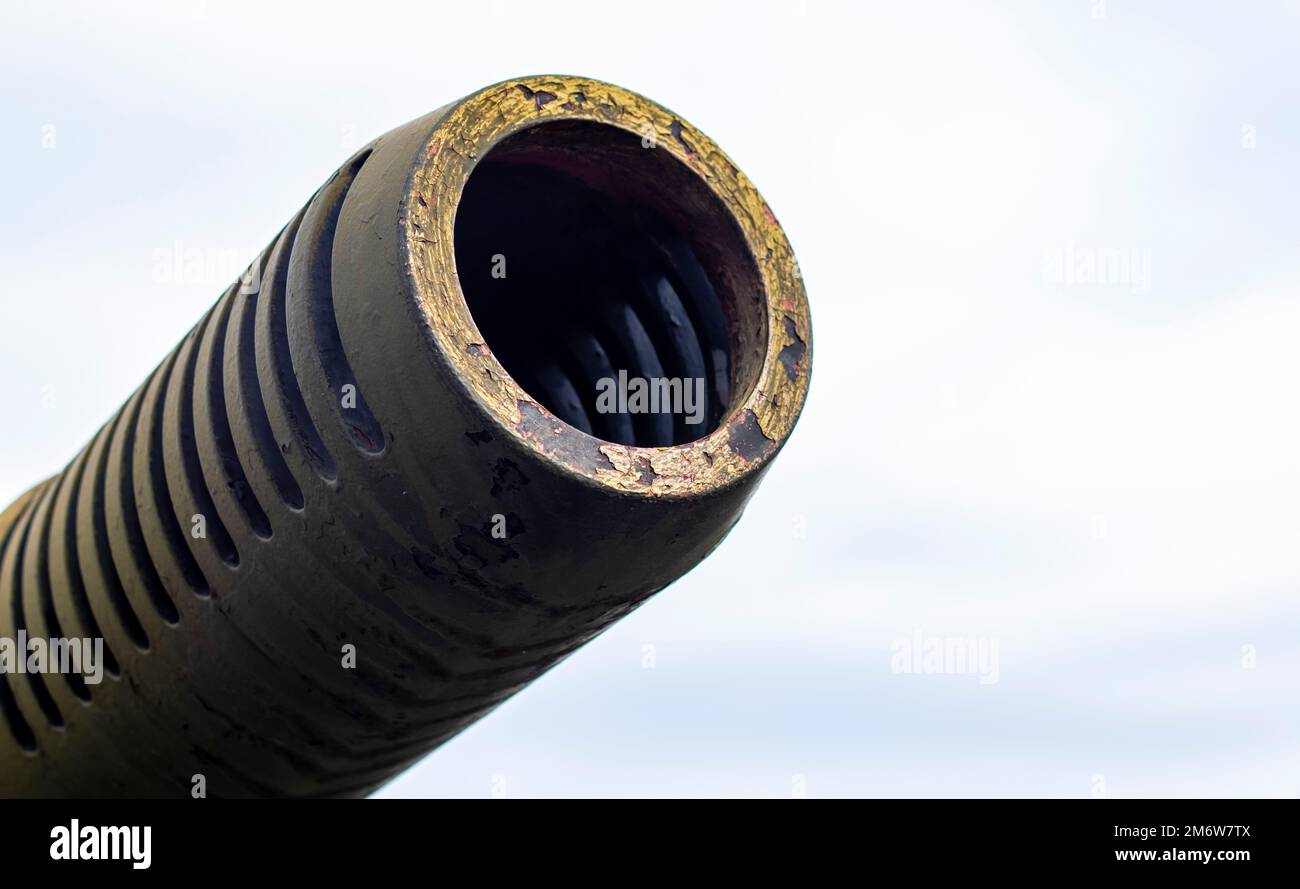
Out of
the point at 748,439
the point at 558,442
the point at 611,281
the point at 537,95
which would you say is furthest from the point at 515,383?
the point at 611,281

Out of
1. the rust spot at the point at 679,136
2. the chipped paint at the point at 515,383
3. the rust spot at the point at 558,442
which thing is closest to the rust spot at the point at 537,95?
the chipped paint at the point at 515,383

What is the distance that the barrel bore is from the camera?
2.08 meters

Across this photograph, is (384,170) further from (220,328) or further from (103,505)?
(103,505)

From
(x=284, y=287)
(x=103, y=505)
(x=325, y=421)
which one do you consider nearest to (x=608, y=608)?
(x=325, y=421)

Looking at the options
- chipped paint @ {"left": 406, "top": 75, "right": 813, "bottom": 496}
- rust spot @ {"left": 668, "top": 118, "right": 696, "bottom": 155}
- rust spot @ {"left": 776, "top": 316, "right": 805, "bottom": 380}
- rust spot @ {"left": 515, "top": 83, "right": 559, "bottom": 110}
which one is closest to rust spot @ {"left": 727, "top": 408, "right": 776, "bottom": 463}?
chipped paint @ {"left": 406, "top": 75, "right": 813, "bottom": 496}

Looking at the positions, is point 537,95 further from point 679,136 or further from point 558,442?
point 558,442

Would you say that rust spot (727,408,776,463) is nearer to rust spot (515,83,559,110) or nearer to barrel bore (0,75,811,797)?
barrel bore (0,75,811,797)

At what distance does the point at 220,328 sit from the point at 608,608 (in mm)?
929

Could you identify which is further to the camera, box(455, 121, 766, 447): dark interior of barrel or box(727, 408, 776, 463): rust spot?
box(455, 121, 766, 447): dark interior of barrel

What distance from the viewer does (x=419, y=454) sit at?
2055 mm

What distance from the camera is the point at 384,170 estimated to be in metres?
2.22

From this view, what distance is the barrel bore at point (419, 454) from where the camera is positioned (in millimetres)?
2084

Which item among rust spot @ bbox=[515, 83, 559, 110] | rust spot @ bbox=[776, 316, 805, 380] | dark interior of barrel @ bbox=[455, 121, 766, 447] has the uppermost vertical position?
rust spot @ bbox=[515, 83, 559, 110]

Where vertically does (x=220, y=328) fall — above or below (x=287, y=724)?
above
